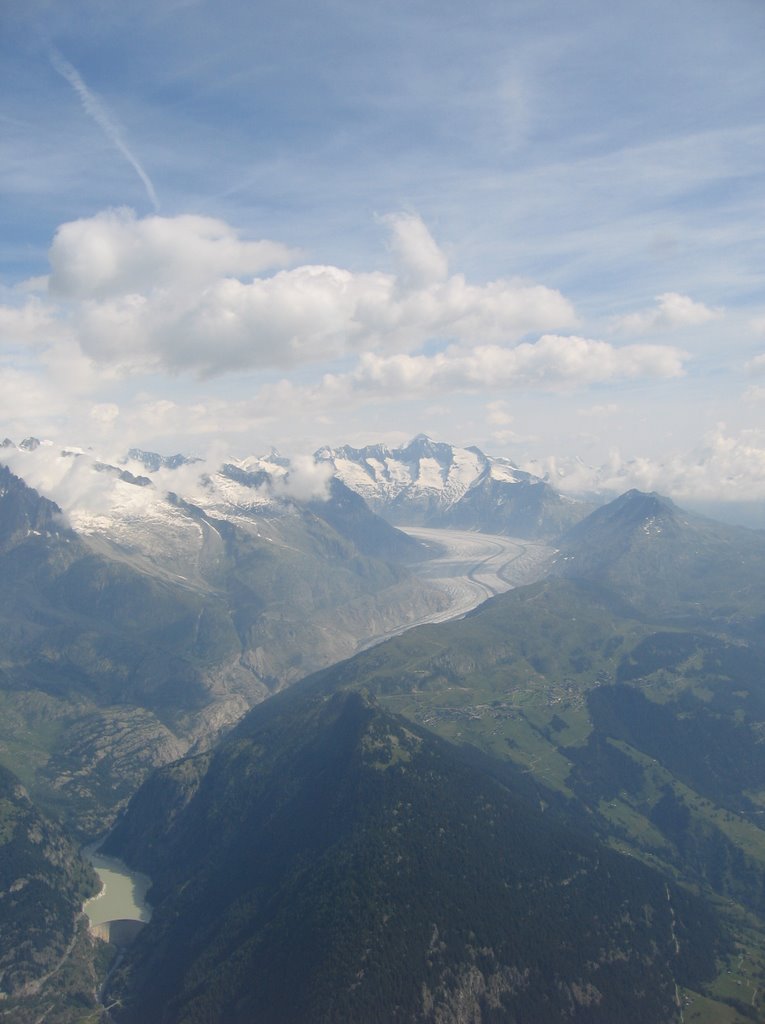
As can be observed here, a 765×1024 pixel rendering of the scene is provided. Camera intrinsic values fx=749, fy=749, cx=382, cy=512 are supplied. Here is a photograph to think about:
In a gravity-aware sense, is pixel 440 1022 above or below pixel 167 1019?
above

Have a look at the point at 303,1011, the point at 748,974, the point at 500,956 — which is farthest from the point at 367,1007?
the point at 748,974

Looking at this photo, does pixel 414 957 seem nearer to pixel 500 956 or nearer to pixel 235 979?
pixel 500 956

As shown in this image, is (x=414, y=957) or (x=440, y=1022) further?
(x=414, y=957)

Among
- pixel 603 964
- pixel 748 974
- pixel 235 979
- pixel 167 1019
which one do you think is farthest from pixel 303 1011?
pixel 748 974

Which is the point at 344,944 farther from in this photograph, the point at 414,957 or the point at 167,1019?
the point at 167,1019

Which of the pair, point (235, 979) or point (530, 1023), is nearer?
point (530, 1023)

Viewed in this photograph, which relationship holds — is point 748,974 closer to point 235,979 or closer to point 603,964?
point 603,964

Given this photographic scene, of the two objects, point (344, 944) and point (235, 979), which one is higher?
point (344, 944)

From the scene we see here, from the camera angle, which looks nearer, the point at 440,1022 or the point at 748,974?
the point at 440,1022
